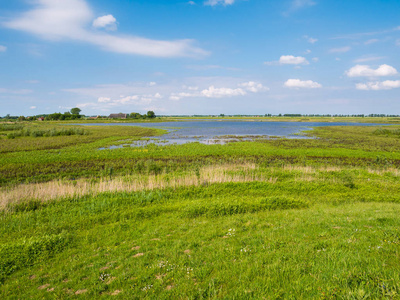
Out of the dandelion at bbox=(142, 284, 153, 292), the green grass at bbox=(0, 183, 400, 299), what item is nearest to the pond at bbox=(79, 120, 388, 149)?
the green grass at bbox=(0, 183, 400, 299)

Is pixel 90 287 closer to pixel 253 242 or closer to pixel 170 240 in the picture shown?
pixel 170 240

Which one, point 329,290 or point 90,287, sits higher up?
point 329,290

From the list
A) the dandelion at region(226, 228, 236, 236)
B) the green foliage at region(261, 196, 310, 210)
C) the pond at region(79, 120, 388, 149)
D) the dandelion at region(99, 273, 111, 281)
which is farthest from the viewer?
the pond at region(79, 120, 388, 149)

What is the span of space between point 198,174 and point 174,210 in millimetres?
6640

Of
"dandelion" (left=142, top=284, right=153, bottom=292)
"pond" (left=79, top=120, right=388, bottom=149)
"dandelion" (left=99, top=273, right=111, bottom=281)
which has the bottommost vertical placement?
"dandelion" (left=99, top=273, right=111, bottom=281)

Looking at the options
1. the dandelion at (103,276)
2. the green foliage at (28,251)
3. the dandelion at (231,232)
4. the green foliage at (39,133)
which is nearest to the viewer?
the dandelion at (103,276)

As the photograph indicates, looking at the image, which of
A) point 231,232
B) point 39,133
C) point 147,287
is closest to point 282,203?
point 231,232

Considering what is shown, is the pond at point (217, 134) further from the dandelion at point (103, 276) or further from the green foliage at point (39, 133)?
the dandelion at point (103, 276)

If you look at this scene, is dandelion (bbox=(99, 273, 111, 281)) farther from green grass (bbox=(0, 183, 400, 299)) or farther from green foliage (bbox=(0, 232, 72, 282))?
green foliage (bbox=(0, 232, 72, 282))

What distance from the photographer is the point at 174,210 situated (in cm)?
1142

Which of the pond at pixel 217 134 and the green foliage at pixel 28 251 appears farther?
the pond at pixel 217 134

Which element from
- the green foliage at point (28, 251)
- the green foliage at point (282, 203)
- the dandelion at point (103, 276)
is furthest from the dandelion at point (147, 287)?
the green foliage at point (282, 203)

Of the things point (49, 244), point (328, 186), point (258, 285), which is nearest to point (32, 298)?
point (49, 244)

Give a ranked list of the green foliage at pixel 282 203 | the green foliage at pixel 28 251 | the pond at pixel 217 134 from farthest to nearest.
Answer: the pond at pixel 217 134
the green foliage at pixel 282 203
the green foliage at pixel 28 251
